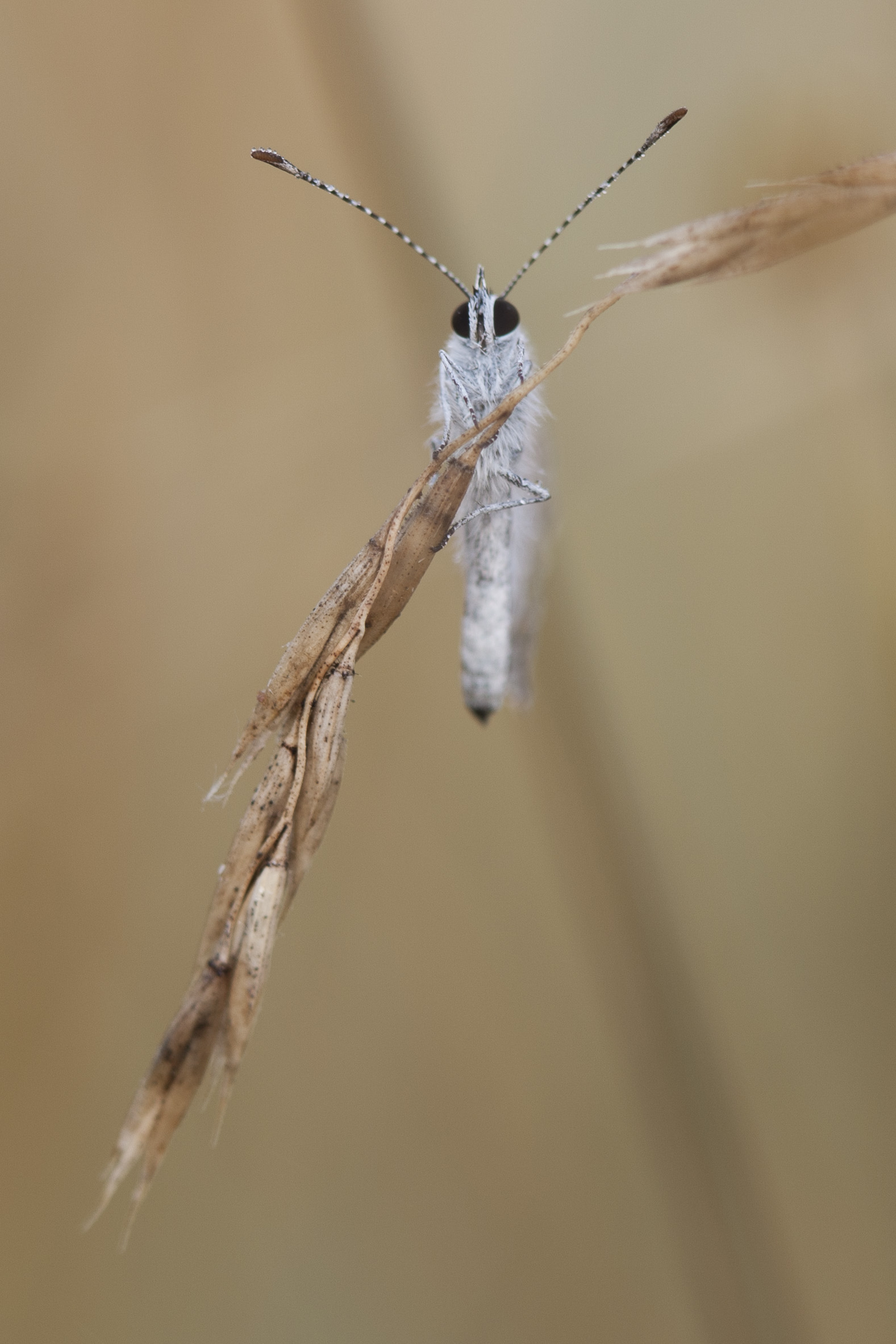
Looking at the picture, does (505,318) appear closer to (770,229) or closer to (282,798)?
(770,229)

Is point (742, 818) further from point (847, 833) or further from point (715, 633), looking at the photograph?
point (715, 633)

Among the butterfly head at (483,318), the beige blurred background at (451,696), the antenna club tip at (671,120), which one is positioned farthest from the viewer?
the beige blurred background at (451,696)

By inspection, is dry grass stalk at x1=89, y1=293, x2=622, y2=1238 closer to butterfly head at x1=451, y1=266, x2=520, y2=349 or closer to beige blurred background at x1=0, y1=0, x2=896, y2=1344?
butterfly head at x1=451, y1=266, x2=520, y2=349

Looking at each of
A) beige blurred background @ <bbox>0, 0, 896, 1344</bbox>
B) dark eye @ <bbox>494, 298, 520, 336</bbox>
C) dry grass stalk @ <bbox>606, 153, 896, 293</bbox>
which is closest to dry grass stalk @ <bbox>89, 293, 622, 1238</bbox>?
dry grass stalk @ <bbox>606, 153, 896, 293</bbox>

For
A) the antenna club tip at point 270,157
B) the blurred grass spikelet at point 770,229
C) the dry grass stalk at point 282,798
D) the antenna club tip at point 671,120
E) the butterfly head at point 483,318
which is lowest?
the dry grass stalk at point 282,798

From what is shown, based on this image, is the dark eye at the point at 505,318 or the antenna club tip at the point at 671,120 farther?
the dark eye at the point at 505,318

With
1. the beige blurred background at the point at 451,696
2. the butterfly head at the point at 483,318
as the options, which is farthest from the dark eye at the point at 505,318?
the beige blurred background at the point at 451,696

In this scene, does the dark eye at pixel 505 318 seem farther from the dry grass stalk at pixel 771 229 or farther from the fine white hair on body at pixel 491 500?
the dry grass stalk at pixel 771 229

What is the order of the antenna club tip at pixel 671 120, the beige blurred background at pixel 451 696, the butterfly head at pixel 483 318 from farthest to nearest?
the beige blurred background at pixel 451 696 < the butterfly head at pixel 483 318 < the antenna club tip at pixel 671 120

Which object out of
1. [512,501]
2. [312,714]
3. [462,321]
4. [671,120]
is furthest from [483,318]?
[312,714]
